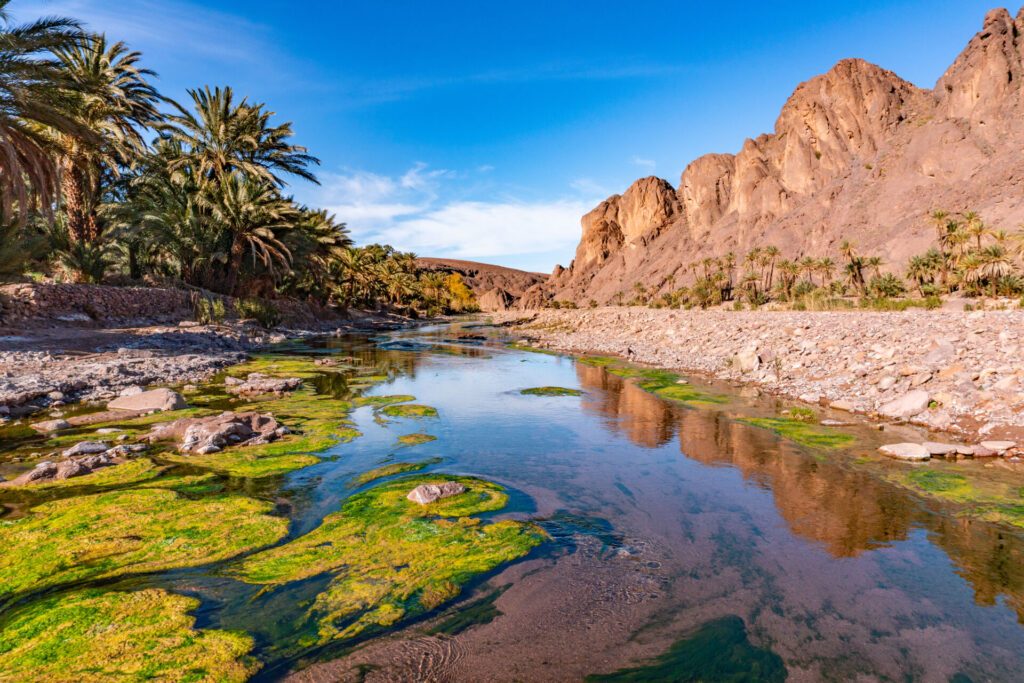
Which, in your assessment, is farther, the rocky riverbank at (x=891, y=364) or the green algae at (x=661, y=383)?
the green algae at (x=661, y=383)

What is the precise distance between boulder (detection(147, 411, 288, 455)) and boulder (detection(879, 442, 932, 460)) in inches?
410

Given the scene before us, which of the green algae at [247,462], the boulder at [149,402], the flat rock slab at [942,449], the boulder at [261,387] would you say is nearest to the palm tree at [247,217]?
the boulder at [261,387]

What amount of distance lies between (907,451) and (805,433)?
1799 mm

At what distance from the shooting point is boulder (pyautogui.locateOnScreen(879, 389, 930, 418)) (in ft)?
32.7

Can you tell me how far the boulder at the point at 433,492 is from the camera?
626cm

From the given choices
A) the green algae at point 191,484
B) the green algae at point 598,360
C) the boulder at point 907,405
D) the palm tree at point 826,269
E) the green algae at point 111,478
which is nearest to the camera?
the green algae at point 111,478

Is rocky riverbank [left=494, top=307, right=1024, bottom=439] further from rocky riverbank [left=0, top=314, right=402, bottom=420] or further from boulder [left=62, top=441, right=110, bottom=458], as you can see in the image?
rocky riverbank [left=0, top=314, right=402, bottom=420]

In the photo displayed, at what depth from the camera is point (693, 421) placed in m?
11.1

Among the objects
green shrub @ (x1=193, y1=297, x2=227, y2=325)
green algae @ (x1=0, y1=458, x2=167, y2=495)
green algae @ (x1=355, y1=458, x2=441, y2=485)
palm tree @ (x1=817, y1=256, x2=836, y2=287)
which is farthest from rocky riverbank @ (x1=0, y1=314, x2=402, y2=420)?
palm tree @ (x1=817, y1=256, x2=836, y2=287)

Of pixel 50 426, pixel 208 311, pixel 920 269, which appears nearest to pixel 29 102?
pixel 50 426

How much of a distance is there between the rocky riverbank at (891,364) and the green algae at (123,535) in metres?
11.5

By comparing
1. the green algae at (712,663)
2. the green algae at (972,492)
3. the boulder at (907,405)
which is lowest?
the green algae at (712,663)

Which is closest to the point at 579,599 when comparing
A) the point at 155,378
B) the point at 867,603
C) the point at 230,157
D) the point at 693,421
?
the point at 867,603

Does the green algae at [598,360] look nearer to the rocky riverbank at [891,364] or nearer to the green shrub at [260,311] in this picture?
the rocky riverbank at [891,364]
